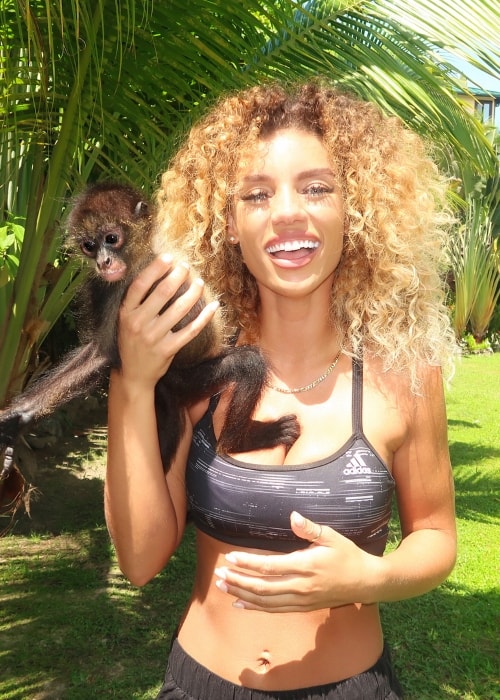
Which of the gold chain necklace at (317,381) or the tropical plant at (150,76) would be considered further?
the tropical plant at (150,76)

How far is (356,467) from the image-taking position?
1534 mm

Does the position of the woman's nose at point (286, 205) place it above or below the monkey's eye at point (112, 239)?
above

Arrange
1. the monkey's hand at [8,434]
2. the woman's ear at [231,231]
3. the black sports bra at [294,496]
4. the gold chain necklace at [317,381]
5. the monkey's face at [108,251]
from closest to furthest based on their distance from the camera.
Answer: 1. the black sports bra at [294,496]
2. the gold chain necklace at [317,381]
3. the woman's ear at [231,231]
4. the monkey's hand at [8,434]
5. the monkey's face at [108,251]

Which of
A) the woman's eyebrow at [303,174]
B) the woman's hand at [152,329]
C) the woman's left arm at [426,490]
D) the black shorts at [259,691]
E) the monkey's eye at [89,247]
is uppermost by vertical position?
the woman's eyebrow at [303,174]

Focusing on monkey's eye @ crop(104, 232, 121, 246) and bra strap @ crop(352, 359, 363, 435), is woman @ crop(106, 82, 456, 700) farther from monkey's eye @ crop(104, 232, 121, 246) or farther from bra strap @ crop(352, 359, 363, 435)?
monkey's eye @ crop(104, 232, 121, 246)

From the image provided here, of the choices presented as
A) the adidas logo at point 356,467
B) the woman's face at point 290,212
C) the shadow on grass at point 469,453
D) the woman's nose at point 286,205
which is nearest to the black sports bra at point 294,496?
the adidas logo at point 356,467

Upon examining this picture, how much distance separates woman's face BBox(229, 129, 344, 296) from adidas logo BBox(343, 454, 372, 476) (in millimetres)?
401

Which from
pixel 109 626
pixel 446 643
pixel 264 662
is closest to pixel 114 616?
pixel 109 626

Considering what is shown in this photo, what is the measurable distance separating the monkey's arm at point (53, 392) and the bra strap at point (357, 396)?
84 centimetres

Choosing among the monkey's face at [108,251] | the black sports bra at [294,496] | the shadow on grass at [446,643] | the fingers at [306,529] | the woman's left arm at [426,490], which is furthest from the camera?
the shadow on grass at [446,643]

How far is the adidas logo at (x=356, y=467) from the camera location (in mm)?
1528

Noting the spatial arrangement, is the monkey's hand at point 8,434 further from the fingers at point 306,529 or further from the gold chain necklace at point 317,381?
the fingers at point 306,529

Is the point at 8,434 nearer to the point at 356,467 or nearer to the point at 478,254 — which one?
the point at 356,467

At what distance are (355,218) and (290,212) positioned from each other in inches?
10.8
